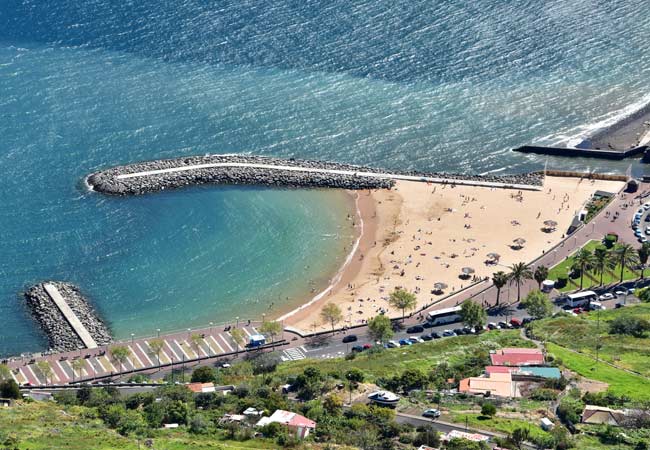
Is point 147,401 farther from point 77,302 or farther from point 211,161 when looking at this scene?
point 211,161

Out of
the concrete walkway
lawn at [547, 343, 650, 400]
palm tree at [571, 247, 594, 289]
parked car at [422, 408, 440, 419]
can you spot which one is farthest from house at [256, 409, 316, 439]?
the concrete walkway

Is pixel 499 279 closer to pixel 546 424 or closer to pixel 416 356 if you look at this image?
pixel 416 356

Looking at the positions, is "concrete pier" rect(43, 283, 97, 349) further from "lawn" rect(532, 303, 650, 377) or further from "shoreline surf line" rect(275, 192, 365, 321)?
"lawn" rect(532, 303, 650, 377)

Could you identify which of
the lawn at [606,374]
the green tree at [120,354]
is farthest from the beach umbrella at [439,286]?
the green tree at [120,354]

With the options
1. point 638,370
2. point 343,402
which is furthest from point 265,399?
point 638,370

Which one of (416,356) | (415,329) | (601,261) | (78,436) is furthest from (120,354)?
(601,261)

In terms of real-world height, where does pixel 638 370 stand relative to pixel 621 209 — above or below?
below
